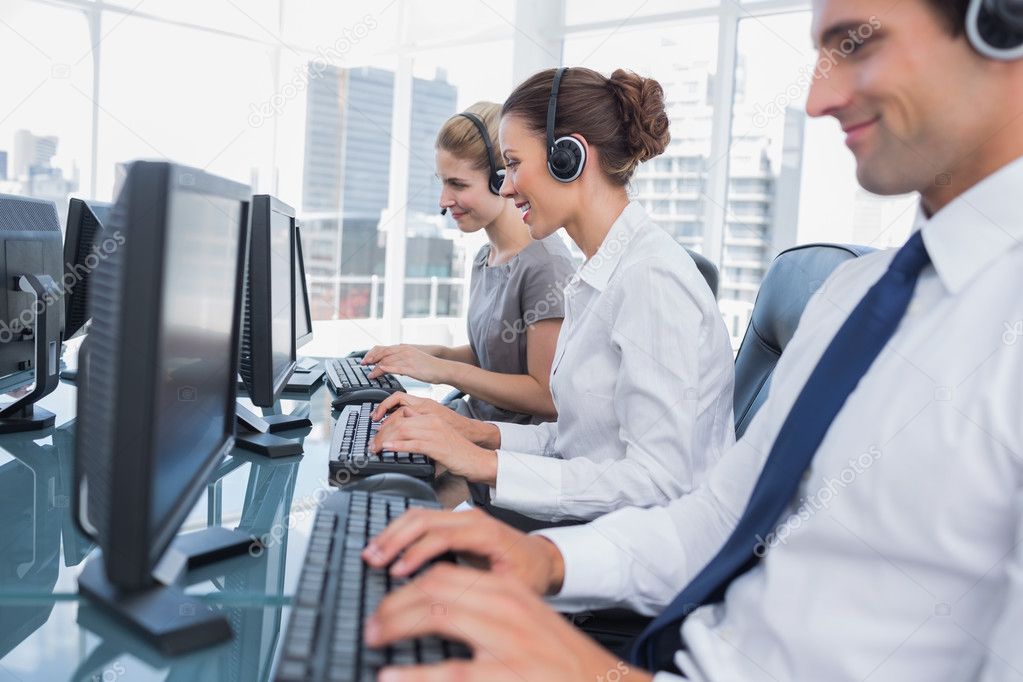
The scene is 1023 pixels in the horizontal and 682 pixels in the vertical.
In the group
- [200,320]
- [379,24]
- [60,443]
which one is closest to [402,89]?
[379,24]

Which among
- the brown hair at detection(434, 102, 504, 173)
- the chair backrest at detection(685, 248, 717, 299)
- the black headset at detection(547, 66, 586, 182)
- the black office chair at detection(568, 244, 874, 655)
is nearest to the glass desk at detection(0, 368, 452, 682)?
the black headset at detection(547, 66, 586, 182)

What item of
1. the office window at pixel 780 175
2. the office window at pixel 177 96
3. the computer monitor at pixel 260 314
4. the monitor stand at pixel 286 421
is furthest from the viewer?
the office window at pixel 177 96

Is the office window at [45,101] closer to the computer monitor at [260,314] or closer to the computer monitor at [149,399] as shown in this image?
the computer monitor at [260,314]

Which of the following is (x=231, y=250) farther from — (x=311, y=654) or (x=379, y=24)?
(x=379, y=24)

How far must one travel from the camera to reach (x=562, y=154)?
140 cm

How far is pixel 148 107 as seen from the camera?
14.7 feet

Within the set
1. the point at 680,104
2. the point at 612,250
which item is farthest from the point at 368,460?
the point at 680,104

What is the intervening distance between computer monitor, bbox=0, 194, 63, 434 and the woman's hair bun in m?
1.02

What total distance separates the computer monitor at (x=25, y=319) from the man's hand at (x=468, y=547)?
0.95 meters

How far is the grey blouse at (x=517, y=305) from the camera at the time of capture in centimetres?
188

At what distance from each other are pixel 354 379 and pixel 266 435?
19.5 inches

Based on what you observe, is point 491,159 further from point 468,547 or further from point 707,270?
point 468,547

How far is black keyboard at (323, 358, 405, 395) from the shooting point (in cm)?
179

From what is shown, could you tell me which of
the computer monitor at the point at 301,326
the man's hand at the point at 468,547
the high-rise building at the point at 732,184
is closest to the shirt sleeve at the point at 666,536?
the man's hand at the point at 468,547
